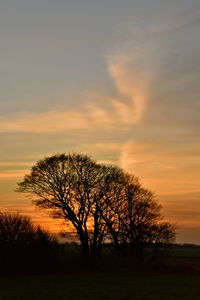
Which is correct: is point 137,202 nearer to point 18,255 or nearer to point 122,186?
point 122,186

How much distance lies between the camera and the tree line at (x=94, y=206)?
5203 centimetres

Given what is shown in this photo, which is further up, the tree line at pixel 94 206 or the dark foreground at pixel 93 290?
the tree line at pixel 94 206

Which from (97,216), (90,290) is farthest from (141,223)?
(90,290)

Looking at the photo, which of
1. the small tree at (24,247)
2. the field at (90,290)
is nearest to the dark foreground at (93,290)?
the field at (90,290)

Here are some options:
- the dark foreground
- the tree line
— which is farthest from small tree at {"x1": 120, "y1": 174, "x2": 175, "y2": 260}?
the dark foreground

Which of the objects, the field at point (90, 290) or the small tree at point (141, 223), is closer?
the field at point (90, 290)

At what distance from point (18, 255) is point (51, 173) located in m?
11.7

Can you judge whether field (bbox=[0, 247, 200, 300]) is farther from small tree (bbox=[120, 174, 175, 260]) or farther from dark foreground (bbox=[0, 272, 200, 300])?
small tree (bbox=[120, 174, 175, 260])

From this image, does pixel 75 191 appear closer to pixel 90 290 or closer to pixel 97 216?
pixel 97 216

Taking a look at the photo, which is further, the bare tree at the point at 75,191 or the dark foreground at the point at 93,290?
the bare tree at the point at 75,191

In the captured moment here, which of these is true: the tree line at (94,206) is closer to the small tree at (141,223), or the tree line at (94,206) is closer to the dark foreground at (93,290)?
the small tree at (141,223)

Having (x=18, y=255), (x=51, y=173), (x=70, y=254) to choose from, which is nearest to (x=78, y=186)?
(x=51, y=173)

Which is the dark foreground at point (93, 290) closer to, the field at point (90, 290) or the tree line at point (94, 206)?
the field at point (90, 290)

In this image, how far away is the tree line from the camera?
52.0m
